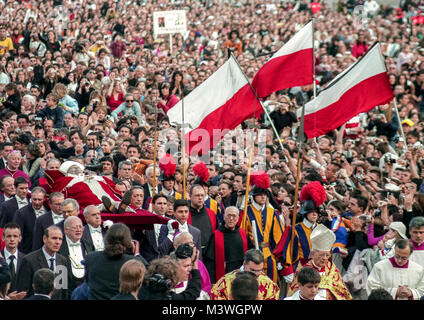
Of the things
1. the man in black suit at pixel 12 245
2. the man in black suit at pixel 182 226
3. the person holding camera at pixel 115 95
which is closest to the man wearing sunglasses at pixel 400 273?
the man in black suit at pixel 182 226

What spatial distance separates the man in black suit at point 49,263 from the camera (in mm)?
8117

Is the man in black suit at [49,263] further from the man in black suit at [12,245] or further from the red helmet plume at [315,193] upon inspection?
the red helmet plume at [315,193]

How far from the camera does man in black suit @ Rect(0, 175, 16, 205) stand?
10734 millimetres

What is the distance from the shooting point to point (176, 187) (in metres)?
12.1

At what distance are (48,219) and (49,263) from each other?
1256 millimetres

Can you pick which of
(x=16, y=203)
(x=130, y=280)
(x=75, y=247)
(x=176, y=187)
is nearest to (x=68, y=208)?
(x=75, y=247)

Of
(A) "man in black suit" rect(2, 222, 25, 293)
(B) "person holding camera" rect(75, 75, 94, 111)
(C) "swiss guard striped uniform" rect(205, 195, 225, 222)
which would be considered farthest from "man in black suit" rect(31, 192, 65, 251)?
(B) "person holding camera" rect(75, 75, 94, 111)

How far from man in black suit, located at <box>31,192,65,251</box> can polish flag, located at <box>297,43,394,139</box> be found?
390 centimetres

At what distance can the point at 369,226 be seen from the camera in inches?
398

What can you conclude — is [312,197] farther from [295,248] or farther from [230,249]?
[230,249]

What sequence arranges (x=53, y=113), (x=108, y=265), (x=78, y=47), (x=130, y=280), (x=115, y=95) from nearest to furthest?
(x=130, y=280) < (x=108, y=265) < (x=53, y=113) < (x=115, y=95) < (x=78, y=47)

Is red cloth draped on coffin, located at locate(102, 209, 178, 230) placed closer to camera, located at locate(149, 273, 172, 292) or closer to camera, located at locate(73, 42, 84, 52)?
camera, located at locate(149, 273, 172, 292)

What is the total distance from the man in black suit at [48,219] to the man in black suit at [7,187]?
3.85 ft
